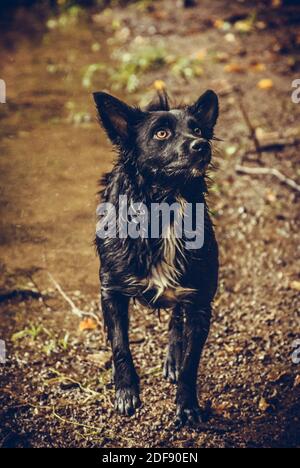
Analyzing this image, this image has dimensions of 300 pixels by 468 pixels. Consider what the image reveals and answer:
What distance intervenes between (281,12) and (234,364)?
732 cm

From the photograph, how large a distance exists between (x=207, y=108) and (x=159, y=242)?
0.80 meters

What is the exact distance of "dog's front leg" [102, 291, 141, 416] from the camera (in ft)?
11.9

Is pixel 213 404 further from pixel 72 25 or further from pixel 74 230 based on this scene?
pixel 72 25

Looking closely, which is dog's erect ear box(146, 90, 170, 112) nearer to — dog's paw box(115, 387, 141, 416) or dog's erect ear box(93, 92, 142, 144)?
dog's erect ear box(93, 92, 142, 144)

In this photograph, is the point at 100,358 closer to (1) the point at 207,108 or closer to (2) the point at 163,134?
(2) the point at 163,134

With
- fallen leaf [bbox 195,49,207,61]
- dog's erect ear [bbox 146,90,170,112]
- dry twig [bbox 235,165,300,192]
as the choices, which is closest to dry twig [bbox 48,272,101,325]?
dog's erect ear [bbox 146,90,170,112]

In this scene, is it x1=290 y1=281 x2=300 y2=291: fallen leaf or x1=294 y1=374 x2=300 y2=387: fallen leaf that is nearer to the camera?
x1=294 y1=374 x2=300 y2=387: fallen leaf

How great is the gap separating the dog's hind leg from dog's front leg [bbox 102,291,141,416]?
1.02ft

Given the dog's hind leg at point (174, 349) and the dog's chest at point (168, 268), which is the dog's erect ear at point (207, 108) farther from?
the dog's hind leg at point (174, 349)

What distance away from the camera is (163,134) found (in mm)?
3277

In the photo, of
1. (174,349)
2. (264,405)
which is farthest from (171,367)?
(264,405)

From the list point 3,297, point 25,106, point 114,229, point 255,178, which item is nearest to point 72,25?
point 25,106

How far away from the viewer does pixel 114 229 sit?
3.51m

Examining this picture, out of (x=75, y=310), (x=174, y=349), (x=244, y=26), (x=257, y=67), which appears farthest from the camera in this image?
(x=244, y=26)
